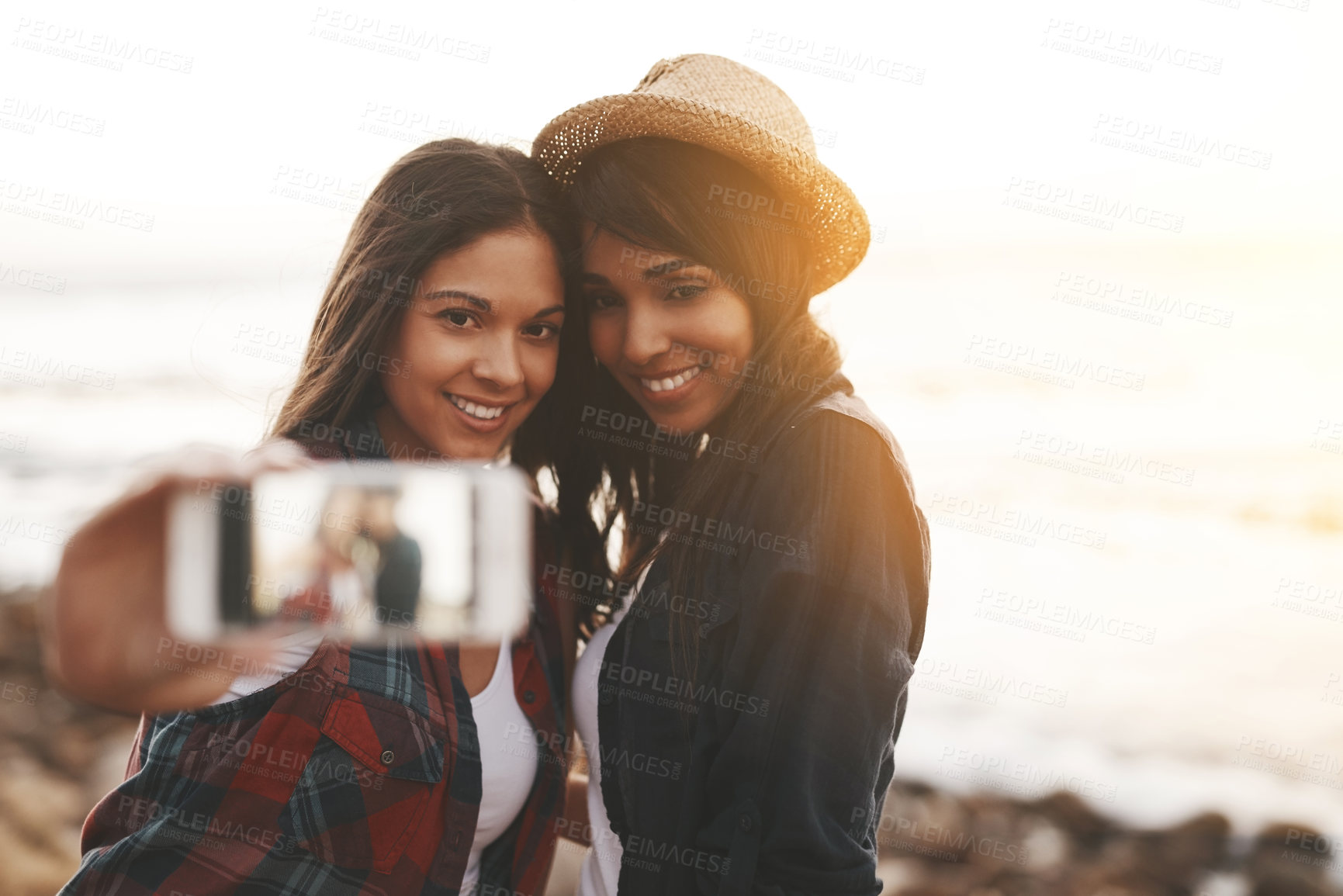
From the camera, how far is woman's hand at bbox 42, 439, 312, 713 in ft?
3.21

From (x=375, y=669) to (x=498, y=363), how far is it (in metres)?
0.63

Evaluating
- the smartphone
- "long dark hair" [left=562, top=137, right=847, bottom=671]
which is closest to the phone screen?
the smartphone

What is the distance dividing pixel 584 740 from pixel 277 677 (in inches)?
26.0

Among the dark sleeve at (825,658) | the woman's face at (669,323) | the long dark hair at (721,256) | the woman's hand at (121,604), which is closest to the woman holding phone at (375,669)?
the woman's hand at (121,604)

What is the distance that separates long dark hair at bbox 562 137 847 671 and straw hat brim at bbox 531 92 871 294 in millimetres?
25

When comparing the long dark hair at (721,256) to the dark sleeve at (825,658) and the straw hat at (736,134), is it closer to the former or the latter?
the straw hat at (736,134)

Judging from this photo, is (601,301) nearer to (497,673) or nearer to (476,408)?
(476,408)

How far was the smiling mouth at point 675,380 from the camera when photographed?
1.70 metres

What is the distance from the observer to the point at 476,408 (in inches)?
67.8

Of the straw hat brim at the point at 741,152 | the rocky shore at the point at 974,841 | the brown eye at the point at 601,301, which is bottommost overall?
the rocky shore at the point at 974,841

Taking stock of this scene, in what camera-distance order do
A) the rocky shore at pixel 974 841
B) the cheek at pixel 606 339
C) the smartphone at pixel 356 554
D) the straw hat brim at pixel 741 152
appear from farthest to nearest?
the rocky shore at pixel 974 841 → the cheek at pixel 606 339 → the straw hat brim at pixel 741 152 → the smartphone at pixel 356 554

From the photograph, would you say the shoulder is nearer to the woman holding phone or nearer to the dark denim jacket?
the dark denim jacket

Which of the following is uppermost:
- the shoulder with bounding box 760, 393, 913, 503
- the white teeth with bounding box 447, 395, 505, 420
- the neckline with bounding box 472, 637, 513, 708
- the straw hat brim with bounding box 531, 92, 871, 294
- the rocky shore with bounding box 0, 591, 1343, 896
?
the straw hat brim with bounding box 531, 92, 871, 294

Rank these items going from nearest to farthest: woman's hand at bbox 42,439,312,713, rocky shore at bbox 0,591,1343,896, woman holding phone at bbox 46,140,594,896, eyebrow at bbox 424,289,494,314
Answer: woman's hand at bbox 42,439,312,713
woman holding phone at bbox 46,140,594,896
eyebrow at bbox 424,289,494,314
rocky shore at bbox 0,591,1343,896
